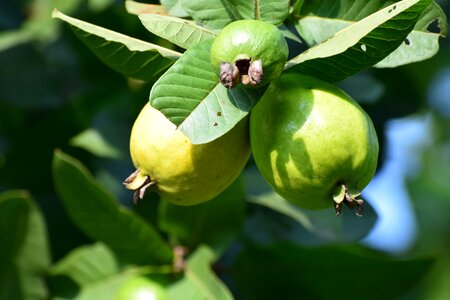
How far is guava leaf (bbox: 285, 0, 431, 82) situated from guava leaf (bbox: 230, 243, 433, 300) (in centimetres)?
61

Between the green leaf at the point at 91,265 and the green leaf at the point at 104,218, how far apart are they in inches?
1.8

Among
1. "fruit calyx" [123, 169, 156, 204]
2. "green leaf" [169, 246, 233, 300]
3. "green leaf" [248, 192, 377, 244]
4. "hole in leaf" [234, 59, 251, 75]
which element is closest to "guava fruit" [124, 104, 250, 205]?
"fruit calyx" [123, 169, 156, 204]

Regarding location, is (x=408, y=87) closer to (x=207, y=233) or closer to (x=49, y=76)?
(x=207, y=233)

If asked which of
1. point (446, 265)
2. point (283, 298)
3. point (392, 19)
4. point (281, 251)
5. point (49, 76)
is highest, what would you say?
point (392, 19)

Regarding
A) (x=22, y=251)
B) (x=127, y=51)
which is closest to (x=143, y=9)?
(x=127, y=51)

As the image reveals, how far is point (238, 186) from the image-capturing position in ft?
5.09

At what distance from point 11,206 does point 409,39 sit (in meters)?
0.85

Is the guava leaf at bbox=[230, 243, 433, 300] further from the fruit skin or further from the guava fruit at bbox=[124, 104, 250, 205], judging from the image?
the guava fruit at bbox=[124, 104, 250, 205]

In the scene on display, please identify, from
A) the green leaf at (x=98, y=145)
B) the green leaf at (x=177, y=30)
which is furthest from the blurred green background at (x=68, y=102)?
the green leaf at (x=177, y=30)

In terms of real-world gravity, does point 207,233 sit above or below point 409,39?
below

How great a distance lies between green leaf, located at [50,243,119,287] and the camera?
1627 millimetres

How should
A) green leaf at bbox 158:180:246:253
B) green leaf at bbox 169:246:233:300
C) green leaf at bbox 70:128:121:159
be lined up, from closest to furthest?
green leaf at bbox 169:246:233:300
green leaf at bbox 158:180:246:253
green leaf at bbox 70:128:121:159

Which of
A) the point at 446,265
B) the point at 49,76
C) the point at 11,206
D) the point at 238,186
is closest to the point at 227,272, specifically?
the point at 238,186

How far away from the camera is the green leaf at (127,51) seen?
110cm
